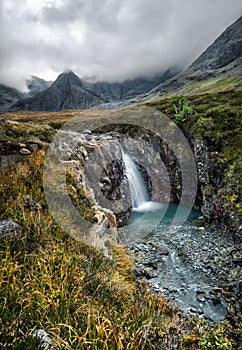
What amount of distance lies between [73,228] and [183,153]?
1970 centimetres

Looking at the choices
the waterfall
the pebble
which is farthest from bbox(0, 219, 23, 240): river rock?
the waterfall

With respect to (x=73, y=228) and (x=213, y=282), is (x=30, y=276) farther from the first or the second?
(x=213, y=282)

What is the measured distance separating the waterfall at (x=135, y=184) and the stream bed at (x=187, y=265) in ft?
20.2

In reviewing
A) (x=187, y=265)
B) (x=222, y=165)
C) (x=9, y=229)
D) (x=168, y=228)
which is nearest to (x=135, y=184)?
(x=168, y=228)

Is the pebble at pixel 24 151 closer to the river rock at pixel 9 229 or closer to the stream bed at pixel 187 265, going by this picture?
the river rock at pixel 9 229

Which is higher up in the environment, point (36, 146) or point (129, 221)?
point (36, 146)

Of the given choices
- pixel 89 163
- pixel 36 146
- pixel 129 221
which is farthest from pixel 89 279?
pixel 129 221

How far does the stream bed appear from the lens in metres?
9.16

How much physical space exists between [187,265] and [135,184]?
1349 centimetres

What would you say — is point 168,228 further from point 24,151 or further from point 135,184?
point 24,151

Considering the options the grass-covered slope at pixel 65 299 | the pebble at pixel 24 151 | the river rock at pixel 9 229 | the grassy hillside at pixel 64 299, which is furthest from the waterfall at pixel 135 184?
the river rock at pixel 9 229

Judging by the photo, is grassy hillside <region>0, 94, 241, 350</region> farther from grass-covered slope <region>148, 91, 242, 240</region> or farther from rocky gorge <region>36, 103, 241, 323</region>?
grass-covered slope <region>148, 91, 242, 240</region>

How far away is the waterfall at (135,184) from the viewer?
928 inches

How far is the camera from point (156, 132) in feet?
93.1
